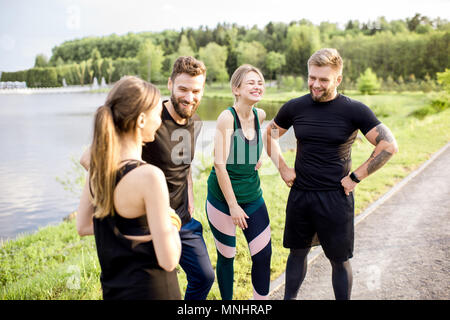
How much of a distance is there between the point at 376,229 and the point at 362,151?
7.61 m

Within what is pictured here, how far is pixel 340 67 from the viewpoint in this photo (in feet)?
10.2

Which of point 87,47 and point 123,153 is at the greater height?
point 87,47

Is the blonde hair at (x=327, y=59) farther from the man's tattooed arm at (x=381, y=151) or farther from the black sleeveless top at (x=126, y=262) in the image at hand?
the black sleeveless top at (x=126, y=262)

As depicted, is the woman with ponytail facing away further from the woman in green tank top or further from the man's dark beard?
the man's dark beard

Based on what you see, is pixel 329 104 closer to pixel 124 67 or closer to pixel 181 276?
pixel 181 276

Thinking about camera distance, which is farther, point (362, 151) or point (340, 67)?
point (362, 151)

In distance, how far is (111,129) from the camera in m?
1.83

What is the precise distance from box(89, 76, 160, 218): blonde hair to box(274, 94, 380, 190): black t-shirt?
1.67 m

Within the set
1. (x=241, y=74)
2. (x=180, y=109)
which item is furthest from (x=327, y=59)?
(x=180, y=109)

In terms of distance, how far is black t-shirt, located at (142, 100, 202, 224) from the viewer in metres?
2.83

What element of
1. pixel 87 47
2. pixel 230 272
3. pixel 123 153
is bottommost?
pixel 230 272

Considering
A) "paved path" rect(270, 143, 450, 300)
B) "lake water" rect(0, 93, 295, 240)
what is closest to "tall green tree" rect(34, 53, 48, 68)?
"lake water" rect(0, 93, 295, 240)

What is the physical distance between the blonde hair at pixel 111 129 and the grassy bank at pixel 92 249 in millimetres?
2438
